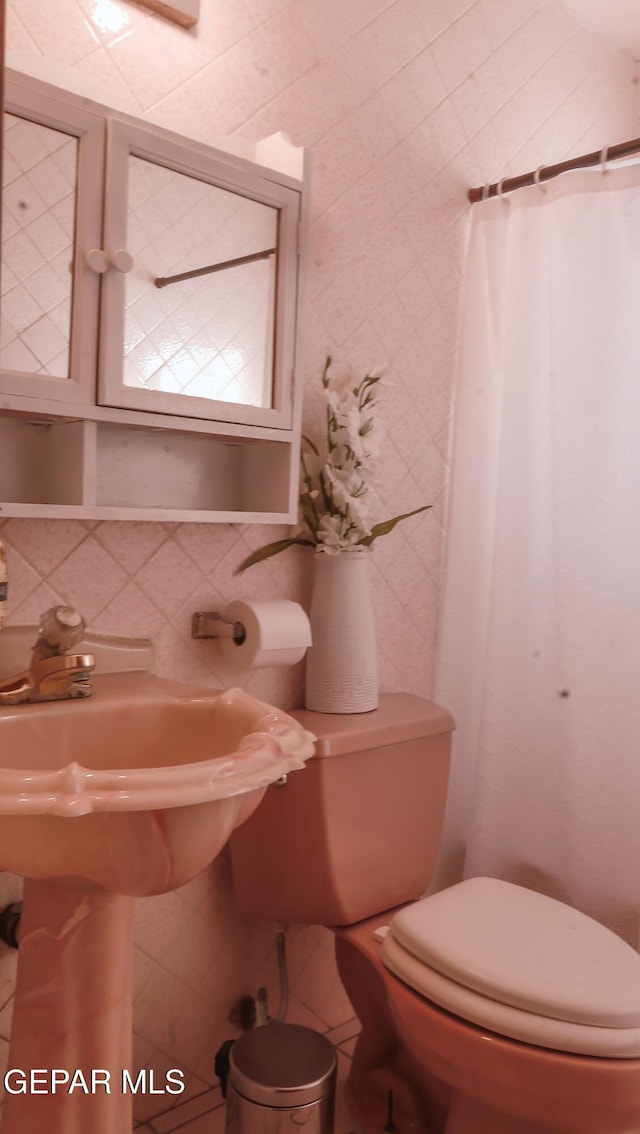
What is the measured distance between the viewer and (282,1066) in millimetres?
1377

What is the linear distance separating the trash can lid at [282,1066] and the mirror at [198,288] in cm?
108

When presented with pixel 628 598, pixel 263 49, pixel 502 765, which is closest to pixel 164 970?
pixel 502 765

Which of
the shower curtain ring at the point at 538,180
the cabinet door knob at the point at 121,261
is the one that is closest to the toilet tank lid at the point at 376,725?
the cabinet door knob at the point at 121,261

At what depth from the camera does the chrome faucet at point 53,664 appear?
116 centimetres

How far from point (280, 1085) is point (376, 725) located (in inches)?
23.4

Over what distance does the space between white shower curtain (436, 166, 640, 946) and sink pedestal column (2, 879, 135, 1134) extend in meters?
1.04

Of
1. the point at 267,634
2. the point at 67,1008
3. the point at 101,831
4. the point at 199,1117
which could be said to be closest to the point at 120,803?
the point at 101,831

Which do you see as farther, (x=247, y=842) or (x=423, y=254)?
(x=423, y=254)

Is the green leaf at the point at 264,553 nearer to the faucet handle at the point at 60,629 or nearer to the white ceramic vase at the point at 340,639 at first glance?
the white ceramic vase at the point at 340,639

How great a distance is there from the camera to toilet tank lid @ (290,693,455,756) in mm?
1479

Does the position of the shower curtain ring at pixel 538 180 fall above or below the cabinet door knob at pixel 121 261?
above

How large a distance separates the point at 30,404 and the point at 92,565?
307mm

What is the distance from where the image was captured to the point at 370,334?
1.77 metres

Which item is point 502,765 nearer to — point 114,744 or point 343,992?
point 343,992
